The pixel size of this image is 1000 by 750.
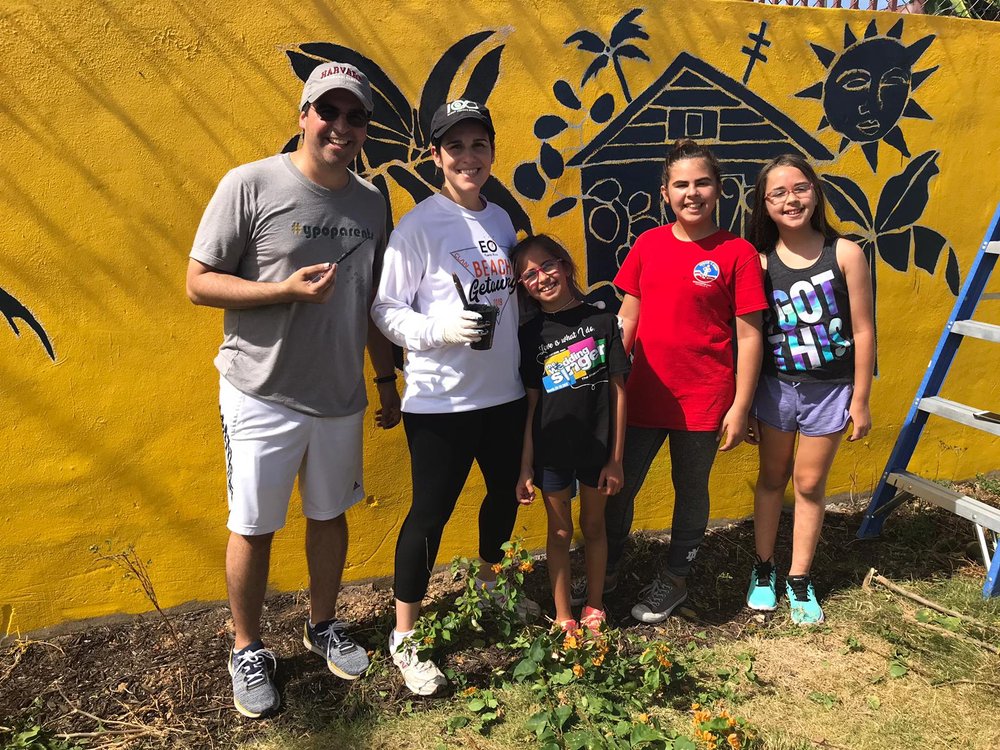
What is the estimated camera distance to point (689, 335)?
8.39ft

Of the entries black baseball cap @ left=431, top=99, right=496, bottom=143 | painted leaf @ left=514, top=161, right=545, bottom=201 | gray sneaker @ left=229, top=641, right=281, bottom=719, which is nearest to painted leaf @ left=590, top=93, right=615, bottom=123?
painted leaf @ left=514, top=161, right=545, bottom=201

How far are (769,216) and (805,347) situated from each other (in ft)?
1.71

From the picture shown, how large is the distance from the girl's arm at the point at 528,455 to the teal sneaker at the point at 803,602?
1228mm

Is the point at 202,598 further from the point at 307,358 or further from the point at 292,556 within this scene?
the point at 307,358

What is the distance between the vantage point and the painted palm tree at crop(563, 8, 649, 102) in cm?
291

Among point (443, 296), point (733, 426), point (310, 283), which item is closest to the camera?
point (310, 283)

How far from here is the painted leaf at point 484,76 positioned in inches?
110

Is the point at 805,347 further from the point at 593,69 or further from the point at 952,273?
the point at 952,273

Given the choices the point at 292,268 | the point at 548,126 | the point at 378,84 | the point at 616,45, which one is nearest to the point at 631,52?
the point at 616,45

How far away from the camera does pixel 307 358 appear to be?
2.19 meters

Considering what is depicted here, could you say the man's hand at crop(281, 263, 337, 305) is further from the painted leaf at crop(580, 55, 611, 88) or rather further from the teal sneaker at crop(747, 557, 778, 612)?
the teal sneaker at crop(747, 557, 778, 612)

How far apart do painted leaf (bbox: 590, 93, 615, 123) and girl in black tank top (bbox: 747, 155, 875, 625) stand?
70 centimetres

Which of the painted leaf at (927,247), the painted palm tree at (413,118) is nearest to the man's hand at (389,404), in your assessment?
the painted palm tree at (413,118)

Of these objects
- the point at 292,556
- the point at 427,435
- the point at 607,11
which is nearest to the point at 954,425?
the point at 607,11
